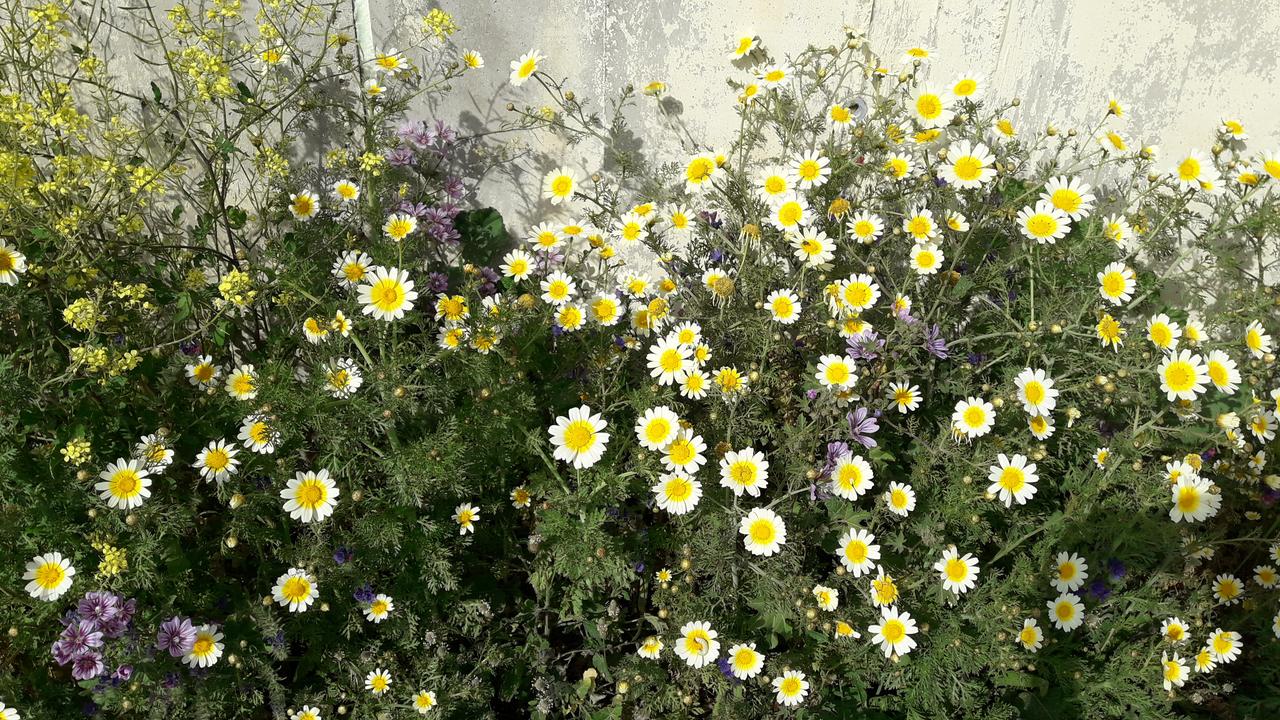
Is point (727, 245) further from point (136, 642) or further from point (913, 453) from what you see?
point (136, 642)

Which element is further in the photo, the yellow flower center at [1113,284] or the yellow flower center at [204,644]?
the yellow flower center at [1113,284]

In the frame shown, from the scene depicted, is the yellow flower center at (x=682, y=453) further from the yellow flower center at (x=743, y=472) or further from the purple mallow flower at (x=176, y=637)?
the purple mallow flower at (x=176, y=637)

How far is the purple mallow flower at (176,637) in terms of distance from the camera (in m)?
2.02

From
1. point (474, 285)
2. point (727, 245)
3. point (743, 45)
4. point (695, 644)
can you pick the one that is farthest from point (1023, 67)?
point (695, 644)

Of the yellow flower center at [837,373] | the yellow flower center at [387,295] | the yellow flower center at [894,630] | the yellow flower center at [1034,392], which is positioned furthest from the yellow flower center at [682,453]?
the yellow flower center at [1034,392]

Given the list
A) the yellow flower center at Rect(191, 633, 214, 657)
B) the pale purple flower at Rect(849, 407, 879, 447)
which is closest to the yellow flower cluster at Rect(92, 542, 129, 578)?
the yellow flower center at Rect(191, 633, 214, 657)

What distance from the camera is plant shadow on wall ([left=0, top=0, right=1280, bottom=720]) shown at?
2178 millimetres

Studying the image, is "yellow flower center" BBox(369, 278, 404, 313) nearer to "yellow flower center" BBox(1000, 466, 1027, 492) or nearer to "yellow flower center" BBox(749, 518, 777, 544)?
"yellow flower center" BBox(749, 518, 777, 544)

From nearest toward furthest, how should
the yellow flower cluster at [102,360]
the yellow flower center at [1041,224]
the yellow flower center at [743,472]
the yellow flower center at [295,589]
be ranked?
the yellow flower cluster at [102,360]
the yellow flower center at [295,589]
the yellow flower center at [743,472]
the yellow flower center at [1041,224]

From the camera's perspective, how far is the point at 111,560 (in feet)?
6.38

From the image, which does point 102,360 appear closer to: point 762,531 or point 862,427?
point 762,531

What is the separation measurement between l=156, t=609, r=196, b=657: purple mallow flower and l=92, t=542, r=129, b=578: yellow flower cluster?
7.2 inches

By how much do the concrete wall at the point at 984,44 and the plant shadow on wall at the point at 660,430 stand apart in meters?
0.11

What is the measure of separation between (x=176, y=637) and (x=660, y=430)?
130cm
